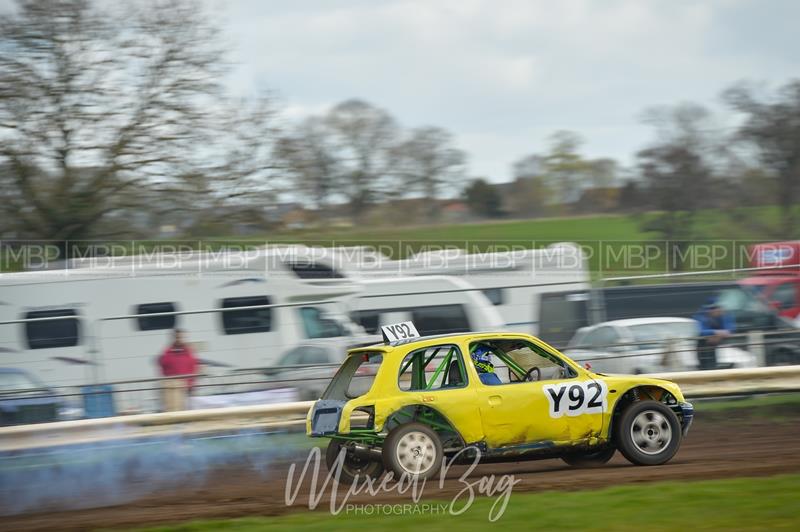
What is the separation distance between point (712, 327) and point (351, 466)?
703cm

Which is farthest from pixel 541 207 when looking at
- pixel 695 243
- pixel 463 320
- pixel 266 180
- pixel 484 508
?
pixel 484 508

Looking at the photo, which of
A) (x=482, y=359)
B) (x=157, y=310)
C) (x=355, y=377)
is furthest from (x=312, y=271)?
(x=482, y=359)

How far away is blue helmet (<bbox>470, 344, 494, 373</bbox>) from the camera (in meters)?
8.83

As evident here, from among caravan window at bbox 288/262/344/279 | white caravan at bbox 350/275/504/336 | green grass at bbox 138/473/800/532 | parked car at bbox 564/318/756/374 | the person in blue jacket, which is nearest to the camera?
green grass at bbox 138/473/800/532

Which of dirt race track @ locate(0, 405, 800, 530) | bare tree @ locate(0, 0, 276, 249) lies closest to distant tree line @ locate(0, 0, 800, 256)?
bare tree @ locate(0, 0, 276, 249)

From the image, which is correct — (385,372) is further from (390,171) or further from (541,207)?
(541,207)

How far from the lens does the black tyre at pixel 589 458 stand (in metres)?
9.27

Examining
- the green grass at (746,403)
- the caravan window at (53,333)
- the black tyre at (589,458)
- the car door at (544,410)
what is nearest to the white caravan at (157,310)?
the caravan window at (53,333)

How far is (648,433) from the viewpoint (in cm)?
872

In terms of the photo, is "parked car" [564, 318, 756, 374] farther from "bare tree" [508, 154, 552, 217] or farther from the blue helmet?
"bare tree" [508, 154, 552, 217]

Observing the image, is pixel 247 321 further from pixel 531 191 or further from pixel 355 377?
pixel 531 191

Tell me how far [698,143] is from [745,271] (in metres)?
15.8

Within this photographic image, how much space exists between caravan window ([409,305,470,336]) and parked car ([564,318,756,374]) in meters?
2.56

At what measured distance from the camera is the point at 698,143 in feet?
93.9
